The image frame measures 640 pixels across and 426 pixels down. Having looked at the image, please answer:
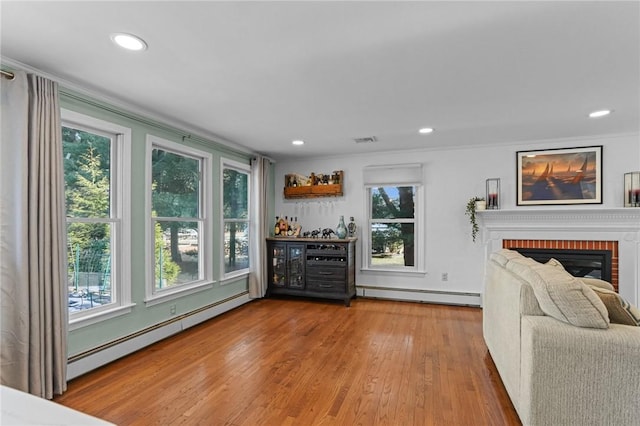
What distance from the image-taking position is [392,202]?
5129 millimetres

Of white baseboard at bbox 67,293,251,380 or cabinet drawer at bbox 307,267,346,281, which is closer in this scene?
white baseboard at bbox 67,293,251,380

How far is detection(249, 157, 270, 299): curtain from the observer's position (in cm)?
488

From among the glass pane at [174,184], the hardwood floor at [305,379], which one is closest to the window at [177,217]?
the glass pane at [174,184]

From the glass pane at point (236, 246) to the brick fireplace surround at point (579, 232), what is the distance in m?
3.54

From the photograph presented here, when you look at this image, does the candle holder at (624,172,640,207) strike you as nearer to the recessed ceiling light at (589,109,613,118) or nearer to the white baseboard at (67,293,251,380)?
the recessed ceiling light at (589,109,613,118)

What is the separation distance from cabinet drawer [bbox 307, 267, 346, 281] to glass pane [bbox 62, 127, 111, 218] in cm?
284

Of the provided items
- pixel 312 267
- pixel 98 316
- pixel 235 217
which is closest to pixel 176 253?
pixel 98 316

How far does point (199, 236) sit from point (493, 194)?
4.06 m

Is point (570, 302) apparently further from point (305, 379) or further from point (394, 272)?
point (394, 272)

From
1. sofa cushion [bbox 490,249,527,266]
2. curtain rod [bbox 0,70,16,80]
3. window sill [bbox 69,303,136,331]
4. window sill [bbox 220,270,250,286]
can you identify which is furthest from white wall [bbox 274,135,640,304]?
curtain rod [bbox 0,70,16,80]

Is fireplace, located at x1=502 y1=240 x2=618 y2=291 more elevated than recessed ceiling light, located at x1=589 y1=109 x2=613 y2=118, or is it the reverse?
recessed ceiling light, located at x1=589 y1=109 x2=613 y2=118

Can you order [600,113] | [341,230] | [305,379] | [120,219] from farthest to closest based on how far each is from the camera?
[341,230], [600,113], [120,219], [305,379]

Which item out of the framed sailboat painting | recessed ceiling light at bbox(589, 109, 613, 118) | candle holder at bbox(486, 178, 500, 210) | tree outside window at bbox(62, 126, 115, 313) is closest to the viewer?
tree outside window at bbox(62, 126, 115, 313)

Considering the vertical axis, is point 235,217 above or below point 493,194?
below
